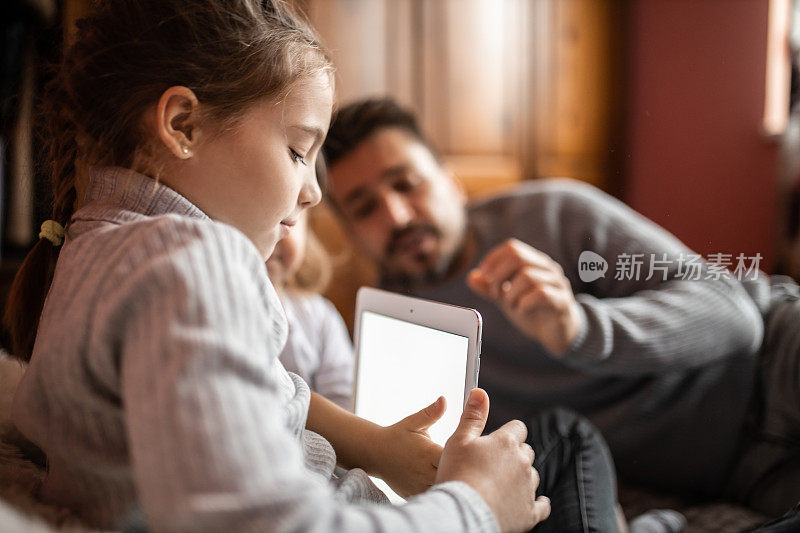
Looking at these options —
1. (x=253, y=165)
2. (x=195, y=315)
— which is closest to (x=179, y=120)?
(x=253, y=165)

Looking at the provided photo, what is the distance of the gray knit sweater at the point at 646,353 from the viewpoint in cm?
60

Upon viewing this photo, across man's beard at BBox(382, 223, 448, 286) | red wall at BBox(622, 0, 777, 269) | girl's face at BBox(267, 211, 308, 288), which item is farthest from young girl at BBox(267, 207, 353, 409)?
red wall at BBox(622, 0, 777, 269)

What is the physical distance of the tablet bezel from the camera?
0.46 meters

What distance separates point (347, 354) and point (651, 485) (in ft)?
1.25

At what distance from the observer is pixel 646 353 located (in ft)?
2.21

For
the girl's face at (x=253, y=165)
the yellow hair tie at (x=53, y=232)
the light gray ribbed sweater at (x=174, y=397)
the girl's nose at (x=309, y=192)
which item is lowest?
the light gray ribbed sweater at (x=174, y=397)

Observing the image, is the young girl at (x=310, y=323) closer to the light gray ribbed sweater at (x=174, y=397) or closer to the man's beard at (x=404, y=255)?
the man's beard at (x=404, y=255)

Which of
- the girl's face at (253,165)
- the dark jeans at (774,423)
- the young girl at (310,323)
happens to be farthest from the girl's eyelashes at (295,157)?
the dark jeans at (774,423)

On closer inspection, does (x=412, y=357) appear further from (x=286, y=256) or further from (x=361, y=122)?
(x=361, y=122)

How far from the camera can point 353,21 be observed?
4.57ft

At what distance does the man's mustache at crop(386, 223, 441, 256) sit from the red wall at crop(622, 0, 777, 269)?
1.46ft

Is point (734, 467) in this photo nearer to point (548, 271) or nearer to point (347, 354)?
point (548, 271)

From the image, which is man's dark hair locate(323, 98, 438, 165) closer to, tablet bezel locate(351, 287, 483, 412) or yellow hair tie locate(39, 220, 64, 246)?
tablet bezel locate(351, 287, 483, 412)

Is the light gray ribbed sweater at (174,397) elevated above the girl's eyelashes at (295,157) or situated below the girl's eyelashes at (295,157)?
below
